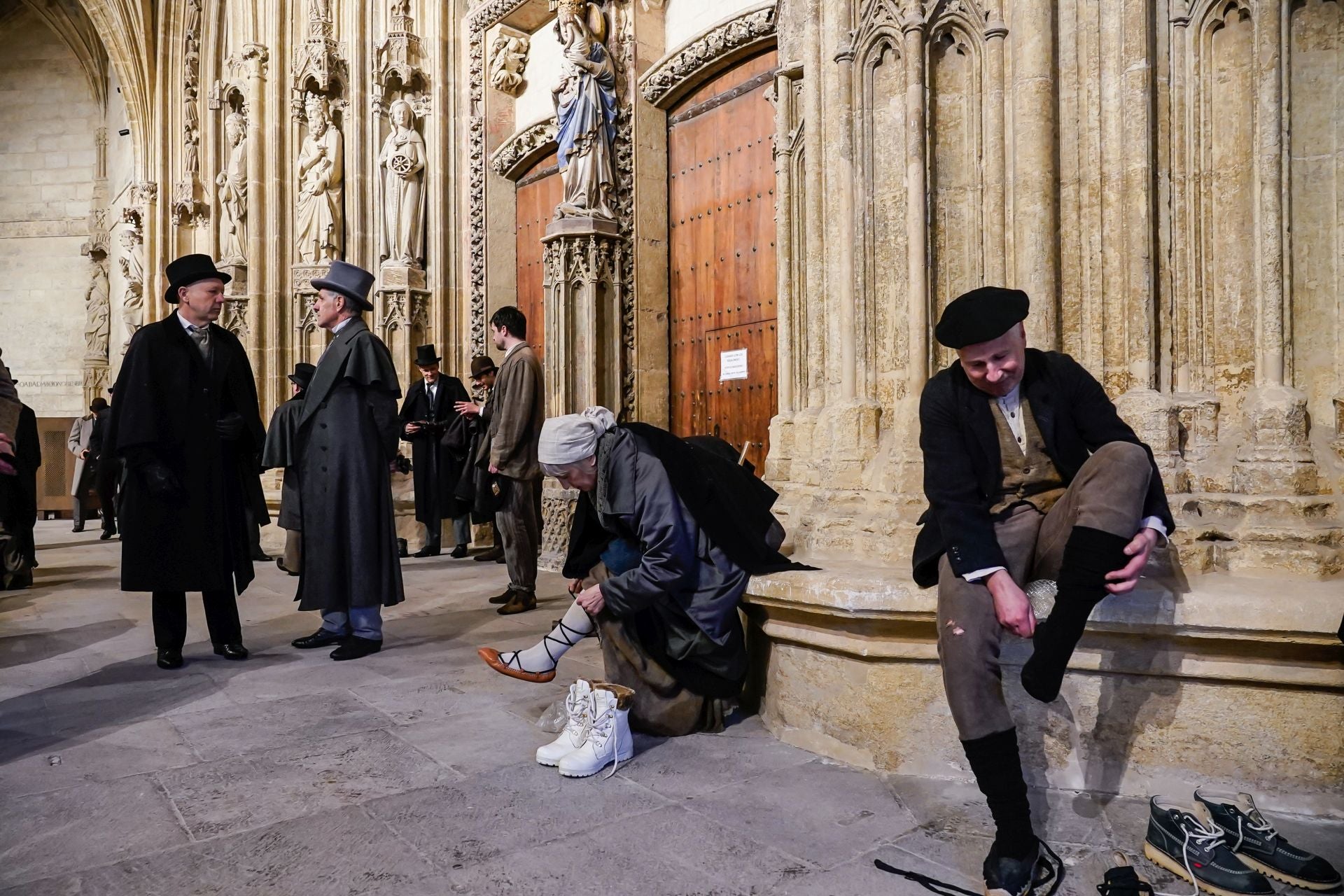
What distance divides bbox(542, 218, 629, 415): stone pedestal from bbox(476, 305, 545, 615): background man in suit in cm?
139

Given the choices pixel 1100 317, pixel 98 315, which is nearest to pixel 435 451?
pixel 1100 317

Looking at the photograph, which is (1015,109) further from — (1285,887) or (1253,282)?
(1285,887)

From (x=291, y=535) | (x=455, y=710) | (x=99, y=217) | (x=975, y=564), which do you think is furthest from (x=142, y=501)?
(x=99, y=217)

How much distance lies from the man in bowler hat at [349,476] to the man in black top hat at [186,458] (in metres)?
0.35

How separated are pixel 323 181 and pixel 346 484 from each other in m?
6.28

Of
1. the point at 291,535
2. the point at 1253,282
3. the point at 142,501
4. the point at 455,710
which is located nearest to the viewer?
the point at 1253,282

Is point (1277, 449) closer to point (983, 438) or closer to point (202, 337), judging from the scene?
point (983, 438)

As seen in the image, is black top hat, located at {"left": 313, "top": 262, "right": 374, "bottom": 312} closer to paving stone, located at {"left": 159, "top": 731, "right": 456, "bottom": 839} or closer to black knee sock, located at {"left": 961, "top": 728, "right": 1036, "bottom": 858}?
paving stone, located at {"left": 159, "top": 731, "right": 456, "bottom": 839}

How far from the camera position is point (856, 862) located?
239 cm

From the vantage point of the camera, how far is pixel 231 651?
15.7ft

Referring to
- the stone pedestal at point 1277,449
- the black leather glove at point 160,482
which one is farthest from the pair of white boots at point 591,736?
the black leather glove at point 160,482

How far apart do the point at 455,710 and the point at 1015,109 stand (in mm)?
3037

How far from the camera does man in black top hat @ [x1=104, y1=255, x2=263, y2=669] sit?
14.7 feet

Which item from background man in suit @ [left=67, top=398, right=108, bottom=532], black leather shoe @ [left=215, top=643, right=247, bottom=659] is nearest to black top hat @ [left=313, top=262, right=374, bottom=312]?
black leather shoe @ [left=215, top=643, right=247, bottom=659]
